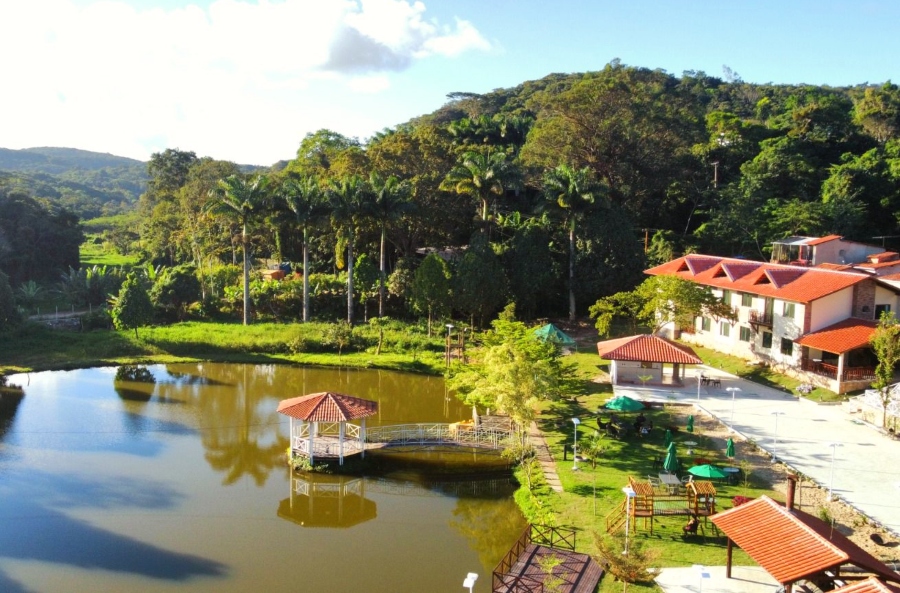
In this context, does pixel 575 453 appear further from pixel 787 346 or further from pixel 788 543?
pixel 787 346

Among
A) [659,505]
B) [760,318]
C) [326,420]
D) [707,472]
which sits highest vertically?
[760,318]

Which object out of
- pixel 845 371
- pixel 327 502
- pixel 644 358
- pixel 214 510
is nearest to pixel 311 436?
pixel 327 502

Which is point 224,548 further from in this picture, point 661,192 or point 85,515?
point 661,192

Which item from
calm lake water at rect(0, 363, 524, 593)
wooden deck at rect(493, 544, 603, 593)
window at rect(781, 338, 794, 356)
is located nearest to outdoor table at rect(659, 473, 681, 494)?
wooden deck at rect(493, 544, 603, 593)

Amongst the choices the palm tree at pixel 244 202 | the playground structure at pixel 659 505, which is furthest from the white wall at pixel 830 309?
the palm tree at pixel 244 202

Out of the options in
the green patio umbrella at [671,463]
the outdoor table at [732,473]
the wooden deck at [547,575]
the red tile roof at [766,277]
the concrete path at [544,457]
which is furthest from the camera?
the red tile roof at [766,277]

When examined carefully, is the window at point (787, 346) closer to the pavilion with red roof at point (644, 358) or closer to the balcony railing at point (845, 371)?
the balcony railing at point (845, 371)
